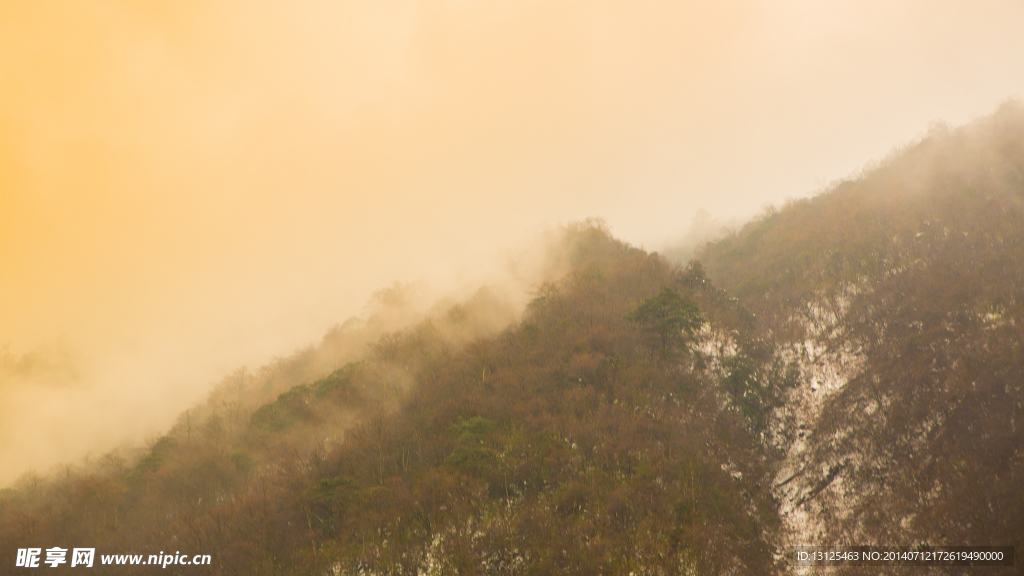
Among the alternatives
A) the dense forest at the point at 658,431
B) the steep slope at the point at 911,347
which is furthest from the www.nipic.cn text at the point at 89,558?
the steep slope at the point at 911,347

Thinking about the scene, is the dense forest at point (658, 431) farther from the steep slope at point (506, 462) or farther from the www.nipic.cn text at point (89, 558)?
the www.nipic.cn text at point (89, 558)

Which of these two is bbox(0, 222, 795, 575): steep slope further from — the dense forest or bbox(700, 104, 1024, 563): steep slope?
bbox(700, 104, 1024, 563): steep slope

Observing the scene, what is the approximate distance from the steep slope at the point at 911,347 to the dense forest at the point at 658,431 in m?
0.14

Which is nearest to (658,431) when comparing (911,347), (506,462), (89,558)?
(506,462)

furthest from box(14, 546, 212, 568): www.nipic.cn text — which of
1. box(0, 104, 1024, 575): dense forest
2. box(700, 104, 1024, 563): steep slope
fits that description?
box(700, 104, 1024, 563): steep slope

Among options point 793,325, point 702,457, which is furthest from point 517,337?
point 793,325

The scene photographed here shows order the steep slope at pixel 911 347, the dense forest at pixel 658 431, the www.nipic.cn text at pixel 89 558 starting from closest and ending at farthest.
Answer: the steep slope at pixel 911 347
the dense forest at pixel 658 431
the www.nipic.cn text at pixel 89 558

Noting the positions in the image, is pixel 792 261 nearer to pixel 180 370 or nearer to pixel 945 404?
pixel 945 404

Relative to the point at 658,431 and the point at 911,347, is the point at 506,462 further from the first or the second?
the point at 911,347

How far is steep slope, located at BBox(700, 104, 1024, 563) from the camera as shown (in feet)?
77.1

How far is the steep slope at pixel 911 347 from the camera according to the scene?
23500mm

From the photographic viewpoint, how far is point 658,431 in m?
30.7

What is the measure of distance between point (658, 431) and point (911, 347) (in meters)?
17.4

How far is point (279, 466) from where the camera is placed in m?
36.8
